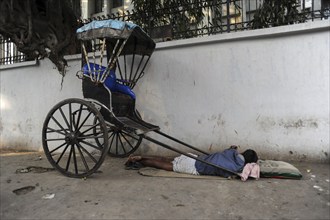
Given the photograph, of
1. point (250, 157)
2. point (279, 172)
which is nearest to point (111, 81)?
point (250, 157)

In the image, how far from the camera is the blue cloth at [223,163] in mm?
4008

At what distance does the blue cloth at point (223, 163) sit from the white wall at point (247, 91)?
99cm

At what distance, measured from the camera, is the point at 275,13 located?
217 inches

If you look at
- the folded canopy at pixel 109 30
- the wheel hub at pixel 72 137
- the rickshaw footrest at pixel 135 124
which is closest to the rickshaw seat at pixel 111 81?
the folded canopy at pixel 109 30

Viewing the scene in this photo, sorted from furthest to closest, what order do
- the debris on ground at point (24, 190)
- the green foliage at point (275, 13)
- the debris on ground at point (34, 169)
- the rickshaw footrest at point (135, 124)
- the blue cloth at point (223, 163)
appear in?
the green foliage at point (275, 13)
the debris on ground at point (34, 169)
the rickshaw footrest at point (135, 124)
the blue cloth at point (223, 163)
the debris on ground at point (24, 190)

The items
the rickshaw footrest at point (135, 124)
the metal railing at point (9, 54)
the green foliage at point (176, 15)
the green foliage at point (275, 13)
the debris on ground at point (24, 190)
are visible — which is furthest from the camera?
the metal railing at point (9, 54)

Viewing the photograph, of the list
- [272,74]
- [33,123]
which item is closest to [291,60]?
[272,74]

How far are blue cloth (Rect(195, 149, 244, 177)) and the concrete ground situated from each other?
0.57ft

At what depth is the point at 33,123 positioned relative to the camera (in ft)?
22.2

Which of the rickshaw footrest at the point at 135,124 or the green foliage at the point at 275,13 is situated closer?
the rickshaw footrest at the point at 135,124

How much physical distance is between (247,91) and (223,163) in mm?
1427

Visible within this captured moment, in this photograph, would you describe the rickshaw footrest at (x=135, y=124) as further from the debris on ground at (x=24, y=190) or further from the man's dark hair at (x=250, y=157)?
the debris on ground at (x=24, y=190)

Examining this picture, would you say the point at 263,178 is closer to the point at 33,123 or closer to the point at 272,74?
the point at 272,74

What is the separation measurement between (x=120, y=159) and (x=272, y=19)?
3.44m
